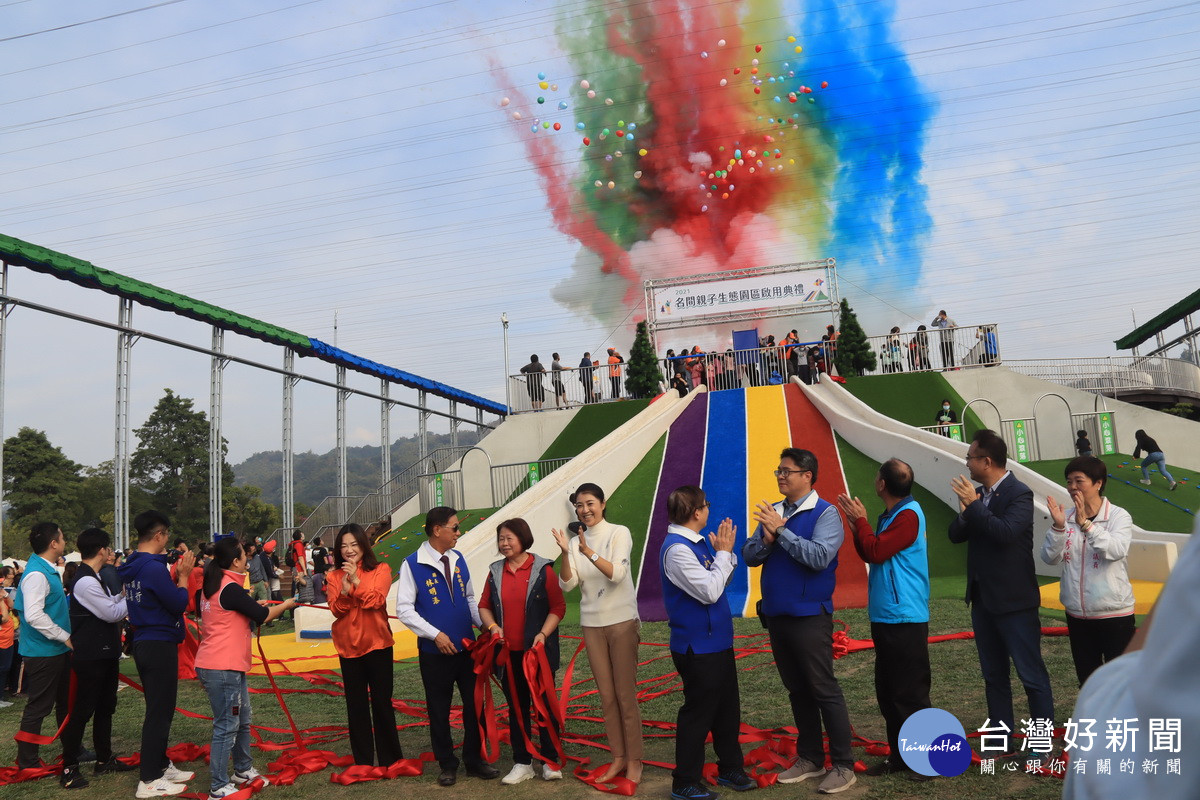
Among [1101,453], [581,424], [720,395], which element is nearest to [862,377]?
[720,395]

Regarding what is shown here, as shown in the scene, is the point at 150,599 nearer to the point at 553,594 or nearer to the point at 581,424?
the point at 553,594

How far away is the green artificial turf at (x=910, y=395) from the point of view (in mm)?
22375

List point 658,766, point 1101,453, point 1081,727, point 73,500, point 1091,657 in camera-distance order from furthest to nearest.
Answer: point 73,500 < point 1101,453 < point 658,766 < point 1091,657 < point 1081,727

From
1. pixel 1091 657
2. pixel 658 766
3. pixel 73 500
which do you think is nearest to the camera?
pixel 1091 657

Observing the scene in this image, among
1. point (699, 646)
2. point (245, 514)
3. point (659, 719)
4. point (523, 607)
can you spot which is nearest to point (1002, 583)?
point (699, 646)

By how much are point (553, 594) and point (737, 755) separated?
66.8 inches

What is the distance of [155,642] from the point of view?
633 centimetres

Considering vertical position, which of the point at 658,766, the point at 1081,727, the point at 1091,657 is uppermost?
the point at 1081,727

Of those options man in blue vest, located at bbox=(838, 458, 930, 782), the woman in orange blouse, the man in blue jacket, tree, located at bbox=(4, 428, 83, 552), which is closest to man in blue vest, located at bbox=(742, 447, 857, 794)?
man in blue vest, located at bbox=(838, 458, 930, 782)

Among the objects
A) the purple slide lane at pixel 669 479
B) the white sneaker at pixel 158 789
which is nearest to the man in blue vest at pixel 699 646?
the white sneaker at pixel 158 789

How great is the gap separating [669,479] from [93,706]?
1282 centimetres

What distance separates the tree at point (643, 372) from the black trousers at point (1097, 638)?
21591mm

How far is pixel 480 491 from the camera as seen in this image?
23984mm

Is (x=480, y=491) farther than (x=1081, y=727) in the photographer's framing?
Yes
